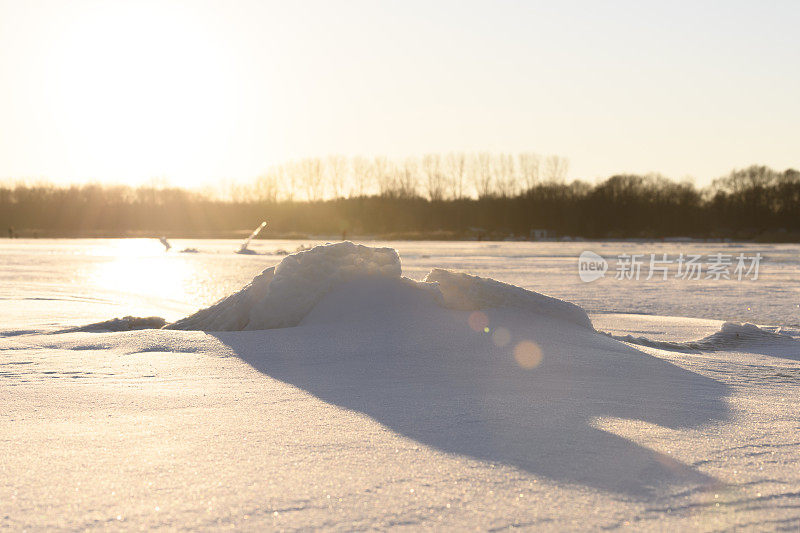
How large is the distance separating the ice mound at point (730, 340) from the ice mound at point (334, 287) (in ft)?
1.98

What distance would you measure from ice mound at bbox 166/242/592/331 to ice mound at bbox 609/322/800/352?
1.98 ft

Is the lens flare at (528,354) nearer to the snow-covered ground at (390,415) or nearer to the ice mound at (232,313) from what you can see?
the snow-covered ground at (390,415)

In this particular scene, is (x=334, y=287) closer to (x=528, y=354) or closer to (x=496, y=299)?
(x=496, y=299)

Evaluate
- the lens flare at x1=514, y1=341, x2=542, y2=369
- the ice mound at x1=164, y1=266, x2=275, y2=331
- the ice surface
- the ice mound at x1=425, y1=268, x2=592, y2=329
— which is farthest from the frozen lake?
the lens flare at x1=514, y1=341, x2=542, y2=369

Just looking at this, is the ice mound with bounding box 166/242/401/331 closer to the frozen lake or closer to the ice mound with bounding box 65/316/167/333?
the ice mound with bounding box 65/316/167/333

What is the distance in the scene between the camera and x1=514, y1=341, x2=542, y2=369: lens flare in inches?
171

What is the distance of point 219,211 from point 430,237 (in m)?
35.1

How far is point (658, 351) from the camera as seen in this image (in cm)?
535

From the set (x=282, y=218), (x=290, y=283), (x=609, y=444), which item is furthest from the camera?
(x=282, y=218)

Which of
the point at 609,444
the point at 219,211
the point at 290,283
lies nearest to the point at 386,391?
the point at 609,444

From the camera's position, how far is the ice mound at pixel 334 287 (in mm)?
5738

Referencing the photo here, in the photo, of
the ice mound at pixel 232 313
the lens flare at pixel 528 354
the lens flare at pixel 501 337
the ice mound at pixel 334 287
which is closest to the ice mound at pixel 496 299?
the ice mound at pixel 334 287

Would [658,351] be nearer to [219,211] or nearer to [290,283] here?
[290,283]

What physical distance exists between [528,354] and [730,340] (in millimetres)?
2643
